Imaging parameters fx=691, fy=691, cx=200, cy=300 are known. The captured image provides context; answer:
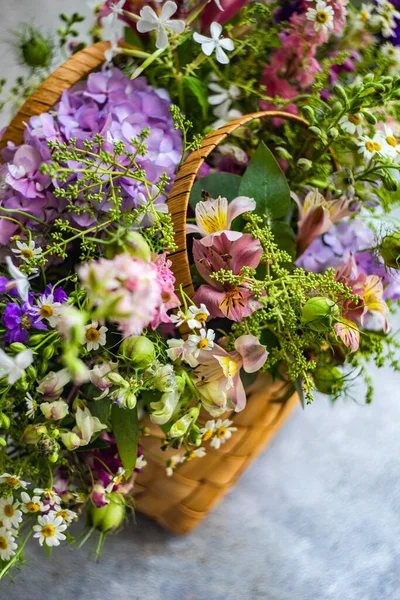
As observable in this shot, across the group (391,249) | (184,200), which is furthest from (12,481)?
(391,249)

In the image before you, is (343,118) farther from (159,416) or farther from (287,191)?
(159,416)

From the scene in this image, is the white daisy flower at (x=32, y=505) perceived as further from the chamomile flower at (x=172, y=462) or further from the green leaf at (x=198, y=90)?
the green leaf at (x=198, y=90)

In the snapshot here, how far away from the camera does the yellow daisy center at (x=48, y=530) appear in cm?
60

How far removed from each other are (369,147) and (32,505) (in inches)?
17.2

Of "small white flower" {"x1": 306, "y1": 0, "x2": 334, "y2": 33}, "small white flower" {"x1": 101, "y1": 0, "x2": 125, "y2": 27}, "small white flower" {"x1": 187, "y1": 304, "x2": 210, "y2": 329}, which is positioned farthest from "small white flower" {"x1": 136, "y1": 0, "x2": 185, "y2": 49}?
"small white flower" {"x1": 187, "y1": 304, "x2": 210, "y2": 329}

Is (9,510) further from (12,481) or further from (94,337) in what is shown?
(94,337)

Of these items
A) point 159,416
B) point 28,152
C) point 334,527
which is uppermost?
point 28,152

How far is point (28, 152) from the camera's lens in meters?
0.63

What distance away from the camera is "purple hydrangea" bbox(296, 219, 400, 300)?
0.73 m

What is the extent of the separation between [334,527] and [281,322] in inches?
15.3

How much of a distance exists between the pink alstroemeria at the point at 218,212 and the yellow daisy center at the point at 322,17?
22 cm

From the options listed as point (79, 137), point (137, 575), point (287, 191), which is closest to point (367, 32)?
point (287, 191)

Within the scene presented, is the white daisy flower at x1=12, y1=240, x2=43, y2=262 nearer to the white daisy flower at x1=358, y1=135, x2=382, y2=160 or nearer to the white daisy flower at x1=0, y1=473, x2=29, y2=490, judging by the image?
the white daisy flower at x1=0, y1=473, x2=29, y2=490

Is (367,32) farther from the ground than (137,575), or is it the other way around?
(367,32)
